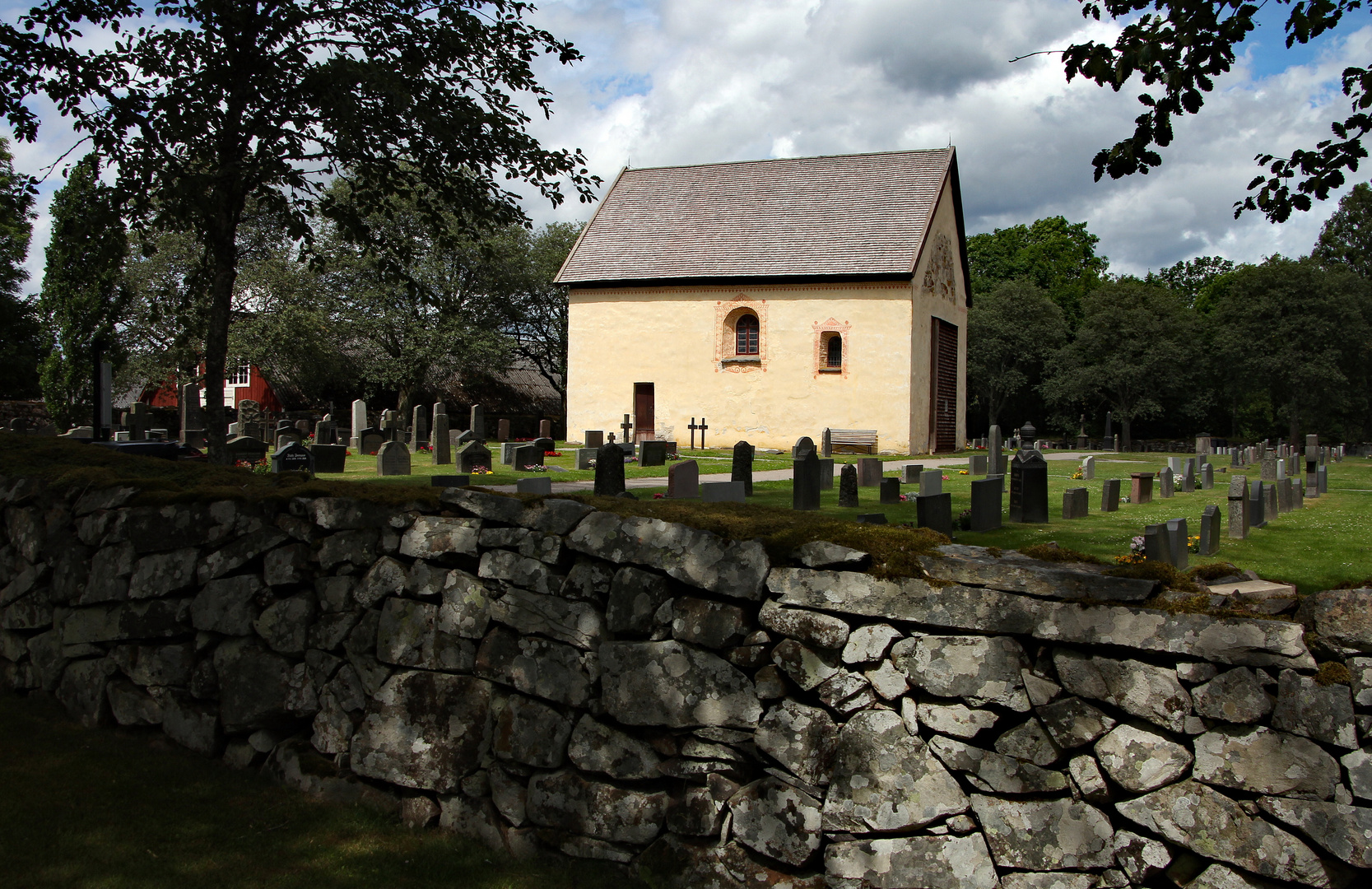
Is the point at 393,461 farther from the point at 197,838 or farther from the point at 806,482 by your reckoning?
the point at 197,838

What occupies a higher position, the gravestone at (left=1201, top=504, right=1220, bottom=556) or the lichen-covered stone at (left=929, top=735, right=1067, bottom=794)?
the gravestone at (left=1201, top=504, right=1220, bottom=556)

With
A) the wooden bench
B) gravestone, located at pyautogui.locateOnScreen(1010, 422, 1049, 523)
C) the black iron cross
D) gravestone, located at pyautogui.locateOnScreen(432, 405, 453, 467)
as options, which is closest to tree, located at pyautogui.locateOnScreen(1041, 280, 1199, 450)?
the wooden bench

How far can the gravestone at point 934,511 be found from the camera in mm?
8227

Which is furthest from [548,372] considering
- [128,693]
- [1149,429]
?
[128,693]

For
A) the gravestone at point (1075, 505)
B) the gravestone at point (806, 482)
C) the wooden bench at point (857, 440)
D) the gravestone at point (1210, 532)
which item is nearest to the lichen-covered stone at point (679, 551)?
the gravestone at point (1210, 532)

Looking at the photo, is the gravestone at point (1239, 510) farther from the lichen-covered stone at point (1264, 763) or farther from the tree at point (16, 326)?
the tree at point (16, 326)

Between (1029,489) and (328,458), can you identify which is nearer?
(1029,489)

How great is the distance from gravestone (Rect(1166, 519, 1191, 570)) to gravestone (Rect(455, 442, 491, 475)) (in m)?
12.7

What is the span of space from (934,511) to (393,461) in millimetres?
11010

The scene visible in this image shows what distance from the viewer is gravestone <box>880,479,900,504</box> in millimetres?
12312

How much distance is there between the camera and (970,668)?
130 inches

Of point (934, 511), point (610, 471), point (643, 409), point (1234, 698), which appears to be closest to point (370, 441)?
point (643, 409)

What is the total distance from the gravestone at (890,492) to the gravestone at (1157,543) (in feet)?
16.7

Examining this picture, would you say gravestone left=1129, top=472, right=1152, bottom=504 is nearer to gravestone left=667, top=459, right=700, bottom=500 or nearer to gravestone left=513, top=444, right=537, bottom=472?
gravestone left=667, top=459, right=700, bottom=500
